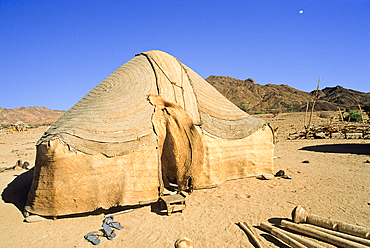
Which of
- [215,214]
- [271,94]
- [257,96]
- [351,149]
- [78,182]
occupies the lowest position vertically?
[215,214]

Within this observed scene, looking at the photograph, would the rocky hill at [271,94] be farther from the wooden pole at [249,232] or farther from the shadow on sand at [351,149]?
the wooden pole at [249,232]

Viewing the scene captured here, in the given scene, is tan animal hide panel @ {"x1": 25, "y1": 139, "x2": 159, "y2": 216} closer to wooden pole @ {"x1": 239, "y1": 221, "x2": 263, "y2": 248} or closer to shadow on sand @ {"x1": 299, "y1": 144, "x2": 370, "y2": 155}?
wooden pole @ {"x1": 239, "y1": 221, "x2": 263, "y2": 248}

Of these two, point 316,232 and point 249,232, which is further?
point 249,232

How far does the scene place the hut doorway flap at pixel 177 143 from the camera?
443 cm

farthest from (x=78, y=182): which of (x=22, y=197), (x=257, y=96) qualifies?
(x=257, y=96)

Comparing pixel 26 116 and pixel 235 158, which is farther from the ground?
pixel 235 158

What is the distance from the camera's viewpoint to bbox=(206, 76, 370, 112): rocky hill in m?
49.6

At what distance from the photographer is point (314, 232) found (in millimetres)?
3004

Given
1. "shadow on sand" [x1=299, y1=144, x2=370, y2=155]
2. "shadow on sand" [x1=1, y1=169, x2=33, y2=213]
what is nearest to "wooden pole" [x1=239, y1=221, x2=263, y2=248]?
"shadow on sand" [x1=1, y1=169, x2=33, y2=213]

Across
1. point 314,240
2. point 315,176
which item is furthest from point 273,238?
point 315,176

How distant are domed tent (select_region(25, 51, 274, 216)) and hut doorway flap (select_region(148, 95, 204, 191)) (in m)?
0.02

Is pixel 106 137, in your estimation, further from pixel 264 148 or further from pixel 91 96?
pixel 264 148

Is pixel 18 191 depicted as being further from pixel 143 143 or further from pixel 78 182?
pixel 143 143

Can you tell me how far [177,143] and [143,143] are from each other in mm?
708
